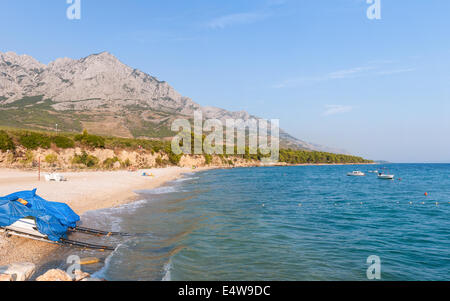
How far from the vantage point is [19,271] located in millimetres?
8930

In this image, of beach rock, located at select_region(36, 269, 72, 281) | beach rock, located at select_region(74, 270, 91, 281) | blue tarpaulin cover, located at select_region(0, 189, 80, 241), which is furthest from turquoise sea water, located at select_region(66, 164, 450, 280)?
blue tarpaulin cover, located at select_region(0, 189, 80, 241)

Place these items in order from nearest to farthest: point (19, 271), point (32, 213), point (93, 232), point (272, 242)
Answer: point (19, 271)
point (32, 213)
point (272, 242)
point (93, 232)

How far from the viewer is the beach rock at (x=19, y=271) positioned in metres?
8.66

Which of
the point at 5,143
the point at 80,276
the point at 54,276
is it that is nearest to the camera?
the point at 54,276

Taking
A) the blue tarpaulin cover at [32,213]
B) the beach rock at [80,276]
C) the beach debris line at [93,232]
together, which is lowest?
the beach debris line at [93,232]

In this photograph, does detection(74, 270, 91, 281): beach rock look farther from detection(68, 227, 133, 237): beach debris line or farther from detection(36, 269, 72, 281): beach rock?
detection(68, 227, 133, 237): beach debris line

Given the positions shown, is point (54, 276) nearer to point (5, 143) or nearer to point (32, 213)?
point (32, 213)

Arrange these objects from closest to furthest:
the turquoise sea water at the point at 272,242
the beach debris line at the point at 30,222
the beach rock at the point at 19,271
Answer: the beach rock at the point at 19,271, the turquoise sea water at the point at 272,242, the beach debris line at the point at 30,222

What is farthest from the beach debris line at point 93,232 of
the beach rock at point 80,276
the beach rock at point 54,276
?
the beach rock at point 54,276

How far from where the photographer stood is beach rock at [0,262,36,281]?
8664 mm

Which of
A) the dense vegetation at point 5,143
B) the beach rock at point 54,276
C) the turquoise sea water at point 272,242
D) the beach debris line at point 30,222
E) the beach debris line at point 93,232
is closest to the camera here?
the beach rock at point 54,276

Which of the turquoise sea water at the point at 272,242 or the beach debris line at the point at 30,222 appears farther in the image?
the beach debris line at the point at 30,222

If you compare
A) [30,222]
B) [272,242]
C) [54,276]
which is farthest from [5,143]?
[272,242]

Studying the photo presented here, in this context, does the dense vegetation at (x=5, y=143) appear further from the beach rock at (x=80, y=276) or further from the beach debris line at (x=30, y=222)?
the beach rock at (x=80, y=276)
